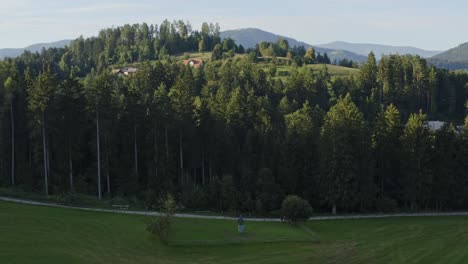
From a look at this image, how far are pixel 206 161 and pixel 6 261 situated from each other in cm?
3950

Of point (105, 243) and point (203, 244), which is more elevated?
point (105, 243)

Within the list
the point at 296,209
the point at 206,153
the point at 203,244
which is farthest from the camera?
the point at 206,153

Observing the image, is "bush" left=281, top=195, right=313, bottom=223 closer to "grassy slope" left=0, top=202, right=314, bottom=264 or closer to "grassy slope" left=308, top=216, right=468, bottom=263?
"grassy slope" left=308, top=216, right=468, bottom=263

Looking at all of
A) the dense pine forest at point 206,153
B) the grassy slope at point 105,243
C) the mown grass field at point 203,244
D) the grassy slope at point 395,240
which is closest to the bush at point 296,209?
the mown grass field at point 203,244

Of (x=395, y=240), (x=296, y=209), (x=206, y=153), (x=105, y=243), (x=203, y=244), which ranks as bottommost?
(x=395, y=240)

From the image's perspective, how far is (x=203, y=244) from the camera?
1499 inches

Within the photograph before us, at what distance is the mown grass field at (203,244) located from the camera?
106 ft

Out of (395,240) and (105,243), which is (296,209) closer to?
(395,240)

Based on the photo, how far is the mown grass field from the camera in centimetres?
3234

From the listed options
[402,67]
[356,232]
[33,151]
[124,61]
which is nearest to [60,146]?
[33,151]

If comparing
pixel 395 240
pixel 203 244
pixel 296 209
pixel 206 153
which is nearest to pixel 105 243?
pixel 203 244

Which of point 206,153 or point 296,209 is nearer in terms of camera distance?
point 296,209

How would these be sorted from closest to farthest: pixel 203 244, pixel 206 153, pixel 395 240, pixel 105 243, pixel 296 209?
pixel 105 243 → pixel 203 244 → pixel 395 240 → pixel 296 209 → pixel 206 153

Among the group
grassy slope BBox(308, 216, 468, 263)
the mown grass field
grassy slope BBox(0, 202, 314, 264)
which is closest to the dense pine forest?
grassy slope BBox(308, 216, 468, 263)
